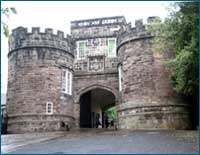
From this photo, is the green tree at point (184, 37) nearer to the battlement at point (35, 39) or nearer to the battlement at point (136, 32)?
the battlement at point (136, 32)

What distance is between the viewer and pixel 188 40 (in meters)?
13.3

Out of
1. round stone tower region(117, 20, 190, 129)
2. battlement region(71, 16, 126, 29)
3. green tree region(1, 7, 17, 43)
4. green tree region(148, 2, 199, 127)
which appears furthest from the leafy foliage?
battlement region(71, 16, 126, 29)

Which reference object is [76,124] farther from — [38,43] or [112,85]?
[38,43]

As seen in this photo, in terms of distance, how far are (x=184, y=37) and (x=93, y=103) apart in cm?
1829

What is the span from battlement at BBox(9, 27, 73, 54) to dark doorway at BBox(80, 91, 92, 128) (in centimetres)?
491

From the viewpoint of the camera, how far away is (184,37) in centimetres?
1342

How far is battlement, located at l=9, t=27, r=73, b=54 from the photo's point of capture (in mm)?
21312

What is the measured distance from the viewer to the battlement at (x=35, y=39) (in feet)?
69.9

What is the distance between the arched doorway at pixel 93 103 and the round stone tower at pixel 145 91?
513cm

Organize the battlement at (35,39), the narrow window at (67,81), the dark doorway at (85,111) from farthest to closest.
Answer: the dark doorway at (85,111)
the narrow window at (67,81)
the battlement at (35,39)

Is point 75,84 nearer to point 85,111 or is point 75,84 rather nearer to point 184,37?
point 85,111

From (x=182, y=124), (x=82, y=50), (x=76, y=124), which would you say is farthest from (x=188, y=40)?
(x=82, y=50)

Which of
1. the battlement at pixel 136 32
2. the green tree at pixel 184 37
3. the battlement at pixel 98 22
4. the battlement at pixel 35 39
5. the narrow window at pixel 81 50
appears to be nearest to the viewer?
the green tree at pixel 184 37

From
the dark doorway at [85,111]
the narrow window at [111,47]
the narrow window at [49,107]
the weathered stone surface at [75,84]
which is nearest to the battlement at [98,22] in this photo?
the narrow window at [111,47]
